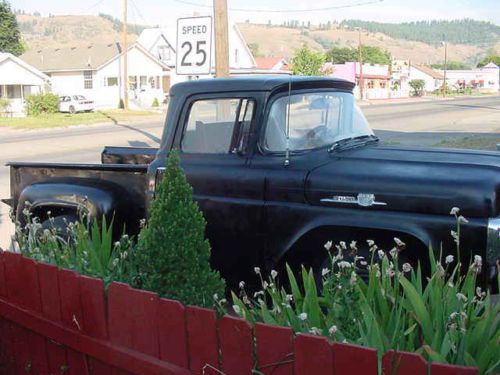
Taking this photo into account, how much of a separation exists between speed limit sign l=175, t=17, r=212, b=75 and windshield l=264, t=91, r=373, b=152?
5.64m

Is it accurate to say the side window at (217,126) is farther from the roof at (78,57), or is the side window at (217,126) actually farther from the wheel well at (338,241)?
the roof at (78,57)

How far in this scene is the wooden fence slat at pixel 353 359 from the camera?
84.0 inches

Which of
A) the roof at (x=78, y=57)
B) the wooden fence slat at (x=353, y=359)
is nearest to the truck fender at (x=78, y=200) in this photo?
the wooden fence slat at (x=353, y=359)

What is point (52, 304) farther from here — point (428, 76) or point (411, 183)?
point (428, 76)

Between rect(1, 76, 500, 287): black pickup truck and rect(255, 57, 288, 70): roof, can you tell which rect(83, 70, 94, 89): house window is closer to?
rect(255, 57, 288, 70): roof

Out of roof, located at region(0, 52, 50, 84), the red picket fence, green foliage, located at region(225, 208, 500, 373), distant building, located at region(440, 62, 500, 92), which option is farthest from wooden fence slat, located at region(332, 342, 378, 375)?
distant building, located at region(440, 62, 500, 92)

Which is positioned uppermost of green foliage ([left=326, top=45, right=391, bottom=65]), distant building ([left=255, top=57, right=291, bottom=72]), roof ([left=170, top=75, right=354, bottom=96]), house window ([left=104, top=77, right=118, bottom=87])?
green foliage ([left=326, top=45, right=391, bottom=65])

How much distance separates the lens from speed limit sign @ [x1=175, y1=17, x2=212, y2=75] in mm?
10539

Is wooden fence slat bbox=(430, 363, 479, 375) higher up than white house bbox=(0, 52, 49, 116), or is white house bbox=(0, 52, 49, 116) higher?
white house bbox=(0, 52, 49, 116)

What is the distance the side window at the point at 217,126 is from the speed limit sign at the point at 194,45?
5.63 m

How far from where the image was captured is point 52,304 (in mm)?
3418

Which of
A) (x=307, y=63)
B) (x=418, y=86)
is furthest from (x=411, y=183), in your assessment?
(x=418, y=86)

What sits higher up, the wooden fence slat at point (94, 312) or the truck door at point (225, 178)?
the truck door at point (225, 178)

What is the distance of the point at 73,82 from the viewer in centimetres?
5841
